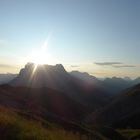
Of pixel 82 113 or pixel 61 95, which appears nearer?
pixel 82 113

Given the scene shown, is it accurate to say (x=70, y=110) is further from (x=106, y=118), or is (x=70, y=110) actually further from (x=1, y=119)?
(x=1, y=119)

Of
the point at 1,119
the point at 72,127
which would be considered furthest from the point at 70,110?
the point at 1,119

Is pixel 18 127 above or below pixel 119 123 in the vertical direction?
above

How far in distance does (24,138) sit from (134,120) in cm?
8067

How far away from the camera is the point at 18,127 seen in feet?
44.8

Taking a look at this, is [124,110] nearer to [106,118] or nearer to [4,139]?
[106,118]

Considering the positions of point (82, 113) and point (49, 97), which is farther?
point (49, 97)

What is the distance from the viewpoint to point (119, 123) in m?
89.3

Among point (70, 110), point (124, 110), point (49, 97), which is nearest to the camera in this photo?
point (124, 110)

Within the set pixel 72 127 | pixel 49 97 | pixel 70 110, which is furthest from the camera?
pixel 49 97

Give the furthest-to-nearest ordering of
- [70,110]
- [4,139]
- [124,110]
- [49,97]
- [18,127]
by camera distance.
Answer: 1. [49,97]
2. [70,110]
3. [124,110]
4. [18,127]
5. [4,139]

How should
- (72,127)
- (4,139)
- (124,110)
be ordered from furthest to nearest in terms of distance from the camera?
Result: (124,110) < (72,127) < (4,139)

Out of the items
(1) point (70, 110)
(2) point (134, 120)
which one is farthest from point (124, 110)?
(1) point (70, 110)

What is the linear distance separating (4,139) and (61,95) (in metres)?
174
